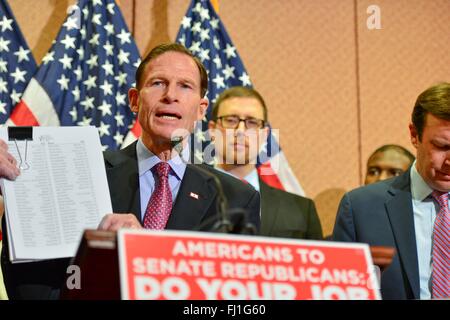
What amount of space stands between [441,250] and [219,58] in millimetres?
2256

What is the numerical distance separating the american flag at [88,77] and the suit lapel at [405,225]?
193cm

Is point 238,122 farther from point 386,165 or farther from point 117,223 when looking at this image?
point 117,223

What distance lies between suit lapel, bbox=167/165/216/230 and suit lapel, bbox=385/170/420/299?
78cm

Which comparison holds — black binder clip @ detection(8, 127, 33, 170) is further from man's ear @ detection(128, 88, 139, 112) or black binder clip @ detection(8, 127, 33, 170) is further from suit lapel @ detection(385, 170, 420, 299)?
suit lapel @ detection(385, 170, 420, 299)

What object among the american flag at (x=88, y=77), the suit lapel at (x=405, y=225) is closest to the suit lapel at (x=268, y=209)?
the suit lapel at (x=405, y=225)

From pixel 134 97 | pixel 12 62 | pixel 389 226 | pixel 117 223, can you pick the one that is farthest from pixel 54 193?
pixel 12 62

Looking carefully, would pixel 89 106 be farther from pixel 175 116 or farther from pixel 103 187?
pixel 103 187

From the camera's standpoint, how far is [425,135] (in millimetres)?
2672

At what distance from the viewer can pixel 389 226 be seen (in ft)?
8.43

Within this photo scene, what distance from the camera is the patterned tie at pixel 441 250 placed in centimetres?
235

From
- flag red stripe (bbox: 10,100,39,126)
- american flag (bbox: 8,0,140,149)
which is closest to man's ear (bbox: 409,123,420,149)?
american flag (bbox: 8,0,140,149)

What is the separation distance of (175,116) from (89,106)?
181 cm

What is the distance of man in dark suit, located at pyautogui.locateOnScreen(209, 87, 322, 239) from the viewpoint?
130 inches
